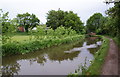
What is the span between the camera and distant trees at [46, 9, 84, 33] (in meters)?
42.2

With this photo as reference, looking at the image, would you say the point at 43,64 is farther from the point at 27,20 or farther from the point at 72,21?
the point at 27,20

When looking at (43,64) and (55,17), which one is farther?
(55,17)

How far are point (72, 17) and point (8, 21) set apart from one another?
3275 cm

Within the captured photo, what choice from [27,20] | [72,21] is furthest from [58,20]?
[27,20]

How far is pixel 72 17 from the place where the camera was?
141 ft

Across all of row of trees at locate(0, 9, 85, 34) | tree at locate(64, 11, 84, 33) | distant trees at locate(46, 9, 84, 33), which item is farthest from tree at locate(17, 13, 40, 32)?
tree at locate(64, 11, 84, 33)

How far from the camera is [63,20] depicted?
43.0 metres

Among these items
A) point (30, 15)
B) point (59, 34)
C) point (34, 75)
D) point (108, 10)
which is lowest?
point (34, 75)

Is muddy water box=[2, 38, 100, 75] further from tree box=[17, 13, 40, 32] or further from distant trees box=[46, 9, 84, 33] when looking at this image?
tree box=[17, 13, 40, 32]

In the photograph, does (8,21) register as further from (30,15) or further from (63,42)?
(30,15)

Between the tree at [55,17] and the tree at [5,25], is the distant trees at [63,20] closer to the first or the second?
the tree at [55,17]

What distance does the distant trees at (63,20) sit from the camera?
138 feet

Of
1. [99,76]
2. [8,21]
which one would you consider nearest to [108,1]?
[99,76]

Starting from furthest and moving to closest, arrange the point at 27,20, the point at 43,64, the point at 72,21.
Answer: the point at 27,20 → the point at 72,21 → the point at 43,64
